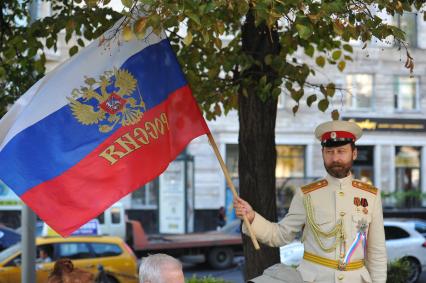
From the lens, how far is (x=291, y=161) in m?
32.3

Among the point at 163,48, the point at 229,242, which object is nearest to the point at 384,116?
the point at 229,242

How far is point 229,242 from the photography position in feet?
65.9

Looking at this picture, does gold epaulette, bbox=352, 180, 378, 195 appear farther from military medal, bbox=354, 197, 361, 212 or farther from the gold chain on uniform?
the gold chain on uniform

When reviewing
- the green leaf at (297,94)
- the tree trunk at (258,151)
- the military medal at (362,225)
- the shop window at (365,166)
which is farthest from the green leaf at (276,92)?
the shop window at (365,166)

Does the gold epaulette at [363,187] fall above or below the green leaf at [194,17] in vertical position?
below

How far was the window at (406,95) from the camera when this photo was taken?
33.3 m

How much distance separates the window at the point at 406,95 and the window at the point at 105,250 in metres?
21.6

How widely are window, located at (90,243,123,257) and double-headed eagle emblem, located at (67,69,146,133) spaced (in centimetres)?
1034

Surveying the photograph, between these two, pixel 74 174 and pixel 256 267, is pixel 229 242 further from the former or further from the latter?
pixel 74 174

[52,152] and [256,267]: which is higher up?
[52,152]

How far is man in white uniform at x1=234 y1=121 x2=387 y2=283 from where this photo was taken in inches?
180

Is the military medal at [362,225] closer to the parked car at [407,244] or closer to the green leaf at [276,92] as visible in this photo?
the green leaf at [276,92]

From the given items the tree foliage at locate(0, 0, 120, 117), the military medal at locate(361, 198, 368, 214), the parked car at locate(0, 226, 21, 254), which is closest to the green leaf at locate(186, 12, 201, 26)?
the military medal at locate(361, 198, 368, 214)

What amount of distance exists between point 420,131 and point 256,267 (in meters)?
28.4
